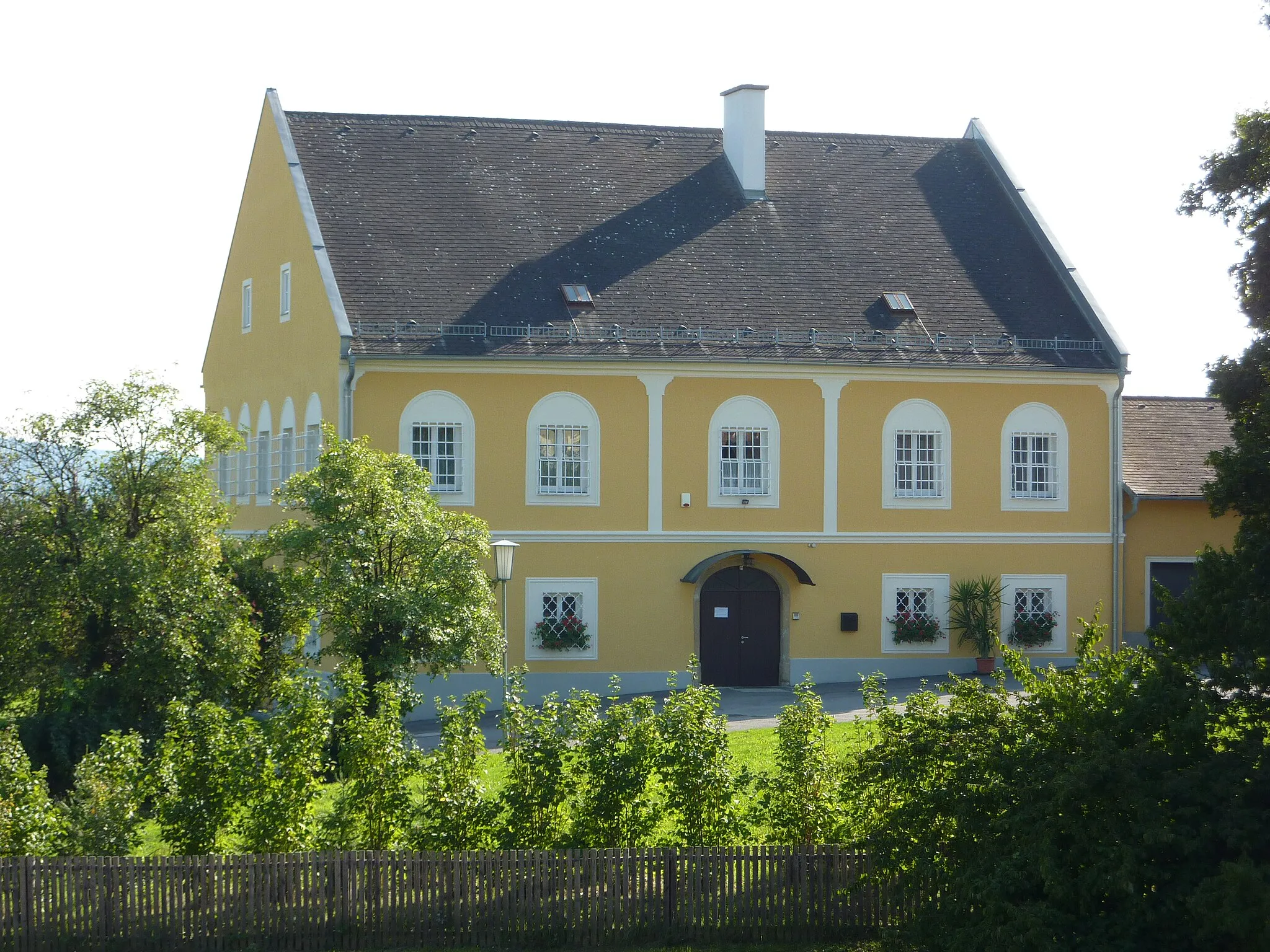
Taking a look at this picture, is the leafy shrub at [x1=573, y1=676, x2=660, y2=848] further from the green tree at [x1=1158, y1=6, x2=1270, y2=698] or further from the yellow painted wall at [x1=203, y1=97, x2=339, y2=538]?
the yellow painted wall at [x1=203, y1=97, x2=339, y2=538]

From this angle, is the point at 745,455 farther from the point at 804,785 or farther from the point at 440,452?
the point at 804,785

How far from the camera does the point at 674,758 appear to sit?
44.9ft

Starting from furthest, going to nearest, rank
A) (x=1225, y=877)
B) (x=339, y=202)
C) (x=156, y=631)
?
(x=339, y=202)
(x=156, y=631)
(x=1225, y=877)

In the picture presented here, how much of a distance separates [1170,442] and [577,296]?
14.3 metres

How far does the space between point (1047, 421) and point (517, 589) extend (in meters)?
11.5

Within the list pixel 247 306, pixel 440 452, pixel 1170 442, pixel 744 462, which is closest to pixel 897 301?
pixel 744 462

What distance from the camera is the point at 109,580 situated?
1939cm

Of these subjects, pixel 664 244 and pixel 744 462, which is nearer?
pixel 744 462

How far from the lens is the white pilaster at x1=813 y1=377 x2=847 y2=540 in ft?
102

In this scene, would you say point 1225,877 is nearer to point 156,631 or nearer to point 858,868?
point 858,868

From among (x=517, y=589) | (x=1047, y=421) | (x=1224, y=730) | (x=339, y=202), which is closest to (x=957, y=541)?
(x=1047, y=421)

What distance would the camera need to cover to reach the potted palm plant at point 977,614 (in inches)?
1238

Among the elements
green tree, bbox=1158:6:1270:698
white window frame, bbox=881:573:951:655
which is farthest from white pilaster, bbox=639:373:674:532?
green tree, bbox=1158:6:1270:698

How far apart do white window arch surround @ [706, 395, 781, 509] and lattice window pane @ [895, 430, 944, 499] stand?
2628 mm
